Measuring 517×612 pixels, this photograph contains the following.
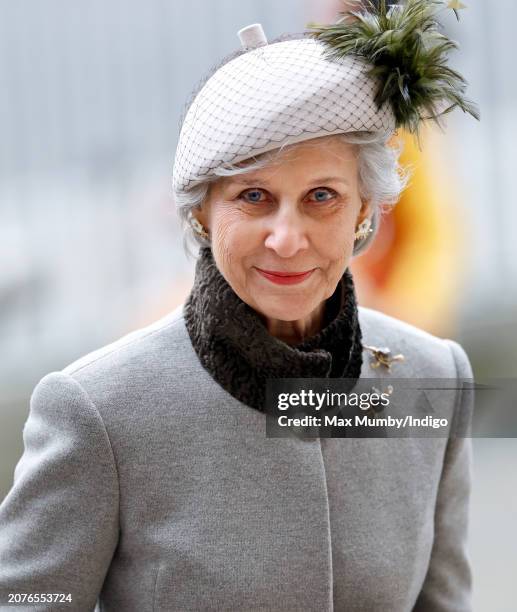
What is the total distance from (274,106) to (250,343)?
14.1 inches

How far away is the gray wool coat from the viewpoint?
1.23 meters

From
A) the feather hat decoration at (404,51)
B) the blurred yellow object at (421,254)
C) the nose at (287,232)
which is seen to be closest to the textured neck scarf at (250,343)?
the nose at (287,232)

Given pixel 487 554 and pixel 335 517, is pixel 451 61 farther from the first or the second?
pixel 487 554

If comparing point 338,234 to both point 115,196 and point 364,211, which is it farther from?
point 115,196

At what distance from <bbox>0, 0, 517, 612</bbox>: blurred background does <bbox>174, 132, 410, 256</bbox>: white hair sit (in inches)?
67.3

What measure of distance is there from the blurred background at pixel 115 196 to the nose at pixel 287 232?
6.11ft

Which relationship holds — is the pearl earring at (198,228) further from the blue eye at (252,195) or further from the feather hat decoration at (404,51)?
the feather hat decoration at (404,51)

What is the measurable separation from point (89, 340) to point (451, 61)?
81.2 inches

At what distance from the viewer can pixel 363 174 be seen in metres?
1.30

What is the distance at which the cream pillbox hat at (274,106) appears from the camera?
1179 mm

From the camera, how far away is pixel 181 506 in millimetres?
1285

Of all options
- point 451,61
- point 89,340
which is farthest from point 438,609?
point 89,340

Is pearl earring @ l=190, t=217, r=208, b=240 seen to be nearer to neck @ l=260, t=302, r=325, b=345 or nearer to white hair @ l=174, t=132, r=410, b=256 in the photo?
white hair @ l=174, t=132, r=410, b=256

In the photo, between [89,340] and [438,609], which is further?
[89,340]
